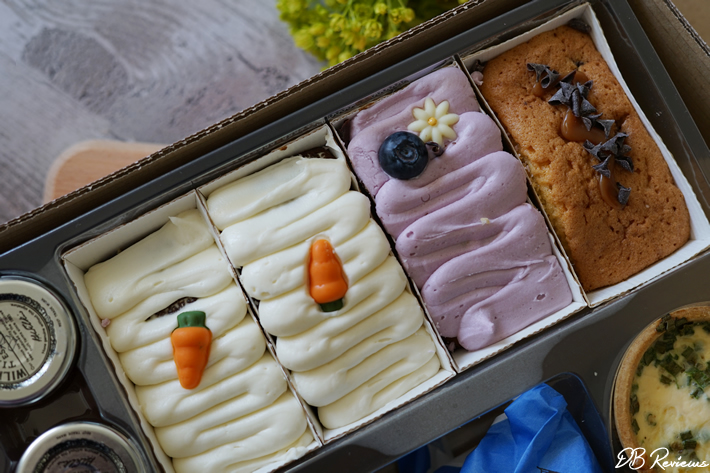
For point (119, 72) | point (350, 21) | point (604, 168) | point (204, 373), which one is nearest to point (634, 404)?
point (604, 168)

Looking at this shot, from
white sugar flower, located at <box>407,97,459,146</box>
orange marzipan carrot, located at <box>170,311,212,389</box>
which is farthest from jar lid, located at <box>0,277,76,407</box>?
white sugar flower, located at <box>407,97,459,146</box>

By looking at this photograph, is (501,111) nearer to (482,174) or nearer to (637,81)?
(482,174)

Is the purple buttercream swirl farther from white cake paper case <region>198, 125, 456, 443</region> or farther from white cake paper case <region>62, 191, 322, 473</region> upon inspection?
white cake paper case <region>62, 191, 322, 473</region>

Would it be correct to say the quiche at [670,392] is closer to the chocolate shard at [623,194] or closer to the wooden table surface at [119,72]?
the chocolate shard at [623,194]

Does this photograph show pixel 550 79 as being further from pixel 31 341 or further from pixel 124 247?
pixel 31 341

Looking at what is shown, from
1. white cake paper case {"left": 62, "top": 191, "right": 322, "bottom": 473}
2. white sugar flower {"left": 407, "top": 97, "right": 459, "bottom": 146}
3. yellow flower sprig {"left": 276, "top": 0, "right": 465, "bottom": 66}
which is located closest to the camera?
white cake paper case {"left": 62, "top": 191, "right": 322, "bottom": 473}

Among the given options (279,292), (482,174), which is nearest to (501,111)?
(482,174)

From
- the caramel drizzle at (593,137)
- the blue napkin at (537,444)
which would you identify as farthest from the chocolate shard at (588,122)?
the blue napkin at (537,444)
